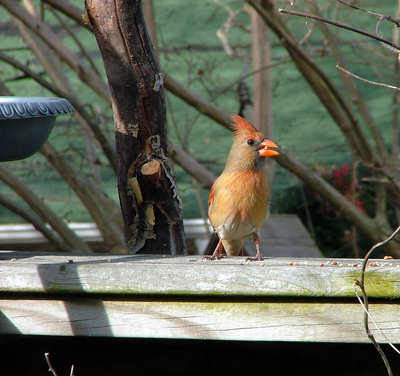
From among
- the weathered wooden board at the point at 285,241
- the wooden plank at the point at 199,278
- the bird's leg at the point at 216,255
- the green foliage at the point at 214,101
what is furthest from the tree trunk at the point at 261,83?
the wooden plank at the point at 199,278

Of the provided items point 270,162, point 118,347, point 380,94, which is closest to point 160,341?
point 118,347

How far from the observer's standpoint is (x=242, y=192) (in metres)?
3.09

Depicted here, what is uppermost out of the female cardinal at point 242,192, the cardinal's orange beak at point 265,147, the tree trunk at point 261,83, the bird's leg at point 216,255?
the tree trunk at point 261,83

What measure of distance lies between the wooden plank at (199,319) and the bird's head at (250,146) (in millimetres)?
1389

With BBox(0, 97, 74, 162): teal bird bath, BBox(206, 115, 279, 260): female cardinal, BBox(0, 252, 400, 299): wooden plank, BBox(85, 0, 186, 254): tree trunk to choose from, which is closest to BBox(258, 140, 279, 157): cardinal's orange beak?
BBox(206, 115, 279, 260): female cardinal

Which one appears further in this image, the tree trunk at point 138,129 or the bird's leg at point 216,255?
the tree trunk at point 138,129

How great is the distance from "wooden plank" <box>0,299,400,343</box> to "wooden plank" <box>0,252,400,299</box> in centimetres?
4

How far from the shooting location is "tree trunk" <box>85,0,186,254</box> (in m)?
2.69

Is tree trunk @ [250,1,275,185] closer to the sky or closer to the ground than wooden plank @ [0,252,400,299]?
closer to the sky

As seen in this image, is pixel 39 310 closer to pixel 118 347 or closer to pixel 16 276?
pixel 16 276

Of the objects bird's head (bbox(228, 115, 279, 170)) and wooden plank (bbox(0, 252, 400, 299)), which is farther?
bird's head (bbox(228, 115, 279, 170))

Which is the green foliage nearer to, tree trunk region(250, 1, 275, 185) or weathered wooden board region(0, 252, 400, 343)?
tree trunk region(250, 1, 275, 185)

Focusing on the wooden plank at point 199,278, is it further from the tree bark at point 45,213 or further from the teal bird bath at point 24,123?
the tree bark at point 45,213

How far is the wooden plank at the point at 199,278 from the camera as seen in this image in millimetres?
1840
